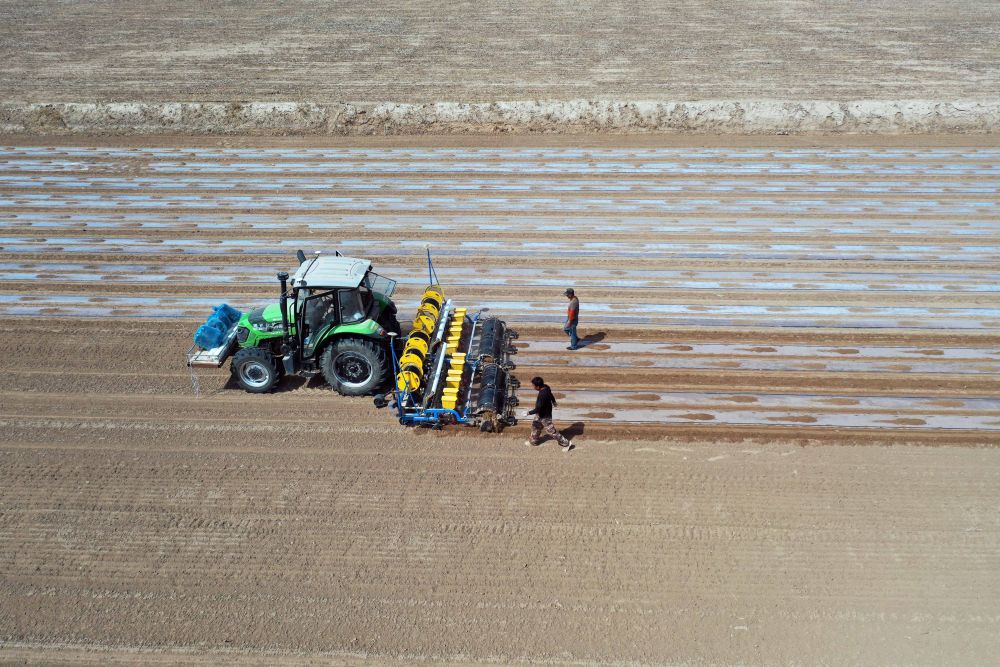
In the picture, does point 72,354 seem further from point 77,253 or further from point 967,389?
point 967,389

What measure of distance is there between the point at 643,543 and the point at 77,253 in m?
12.0

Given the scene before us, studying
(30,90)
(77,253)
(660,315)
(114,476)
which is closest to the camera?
(114,476)

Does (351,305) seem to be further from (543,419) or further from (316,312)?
(543,419)

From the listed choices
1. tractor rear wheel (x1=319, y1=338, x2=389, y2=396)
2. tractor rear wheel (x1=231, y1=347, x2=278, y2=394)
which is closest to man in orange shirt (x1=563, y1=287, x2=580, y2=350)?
tractor rear wheel (x1=319, y1=338, x2=389, y2=396)

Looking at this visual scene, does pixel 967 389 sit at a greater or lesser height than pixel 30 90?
lesser

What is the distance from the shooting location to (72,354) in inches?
447

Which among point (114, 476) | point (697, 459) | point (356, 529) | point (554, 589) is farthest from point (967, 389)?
point (114, 476)

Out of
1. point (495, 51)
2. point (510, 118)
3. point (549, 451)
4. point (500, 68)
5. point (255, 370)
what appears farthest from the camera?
point (495, 51)

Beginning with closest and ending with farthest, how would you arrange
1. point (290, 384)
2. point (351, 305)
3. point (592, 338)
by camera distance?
1. point (351, 305)
2. point (290, 384)
3. point (592, 338)

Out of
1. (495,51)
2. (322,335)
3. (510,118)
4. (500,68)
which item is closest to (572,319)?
(322,335)

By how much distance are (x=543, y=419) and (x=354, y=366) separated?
263 cm

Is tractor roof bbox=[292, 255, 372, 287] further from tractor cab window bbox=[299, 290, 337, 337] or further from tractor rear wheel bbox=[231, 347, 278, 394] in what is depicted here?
tractor rear wheel bbox=[231, 347, 278, 394]

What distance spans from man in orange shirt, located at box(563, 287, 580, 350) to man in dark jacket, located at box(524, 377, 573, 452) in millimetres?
1964

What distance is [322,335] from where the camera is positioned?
31.9ft
